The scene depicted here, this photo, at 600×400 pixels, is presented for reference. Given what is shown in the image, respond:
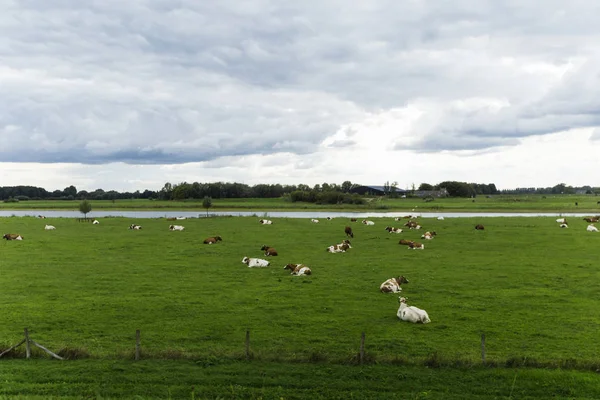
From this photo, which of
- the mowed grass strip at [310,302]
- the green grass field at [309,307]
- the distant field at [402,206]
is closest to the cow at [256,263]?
the mowed grass strip at [310,302]

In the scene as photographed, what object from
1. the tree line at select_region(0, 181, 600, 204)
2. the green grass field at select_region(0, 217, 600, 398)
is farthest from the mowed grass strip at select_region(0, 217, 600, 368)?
the tree line at select_region(0, 181, 600, 204)

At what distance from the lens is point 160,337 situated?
13031 mm

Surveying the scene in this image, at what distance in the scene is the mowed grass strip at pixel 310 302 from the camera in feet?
40.0

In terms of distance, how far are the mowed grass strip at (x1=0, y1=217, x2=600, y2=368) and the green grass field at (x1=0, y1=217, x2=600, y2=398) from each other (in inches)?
2.2

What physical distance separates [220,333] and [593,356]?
998 centimetres

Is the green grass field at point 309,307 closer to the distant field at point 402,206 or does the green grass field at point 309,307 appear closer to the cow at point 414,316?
the cow at point 414,316

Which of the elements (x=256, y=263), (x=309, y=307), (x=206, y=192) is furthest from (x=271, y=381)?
(x=206, y=192)

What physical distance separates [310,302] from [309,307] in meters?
0.61

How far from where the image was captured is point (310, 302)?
16.7 meters

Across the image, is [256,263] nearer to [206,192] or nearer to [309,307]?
[309,307]

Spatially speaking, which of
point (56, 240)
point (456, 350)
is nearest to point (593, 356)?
point (456, 350)

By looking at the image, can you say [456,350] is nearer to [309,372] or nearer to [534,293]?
[309,372]

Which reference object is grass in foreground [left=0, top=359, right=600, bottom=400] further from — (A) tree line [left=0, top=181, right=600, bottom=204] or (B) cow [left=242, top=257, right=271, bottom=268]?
(A) tree line [left=0, top=181, right=600, bottom=204]

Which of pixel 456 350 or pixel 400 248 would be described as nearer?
pixel 456 350
